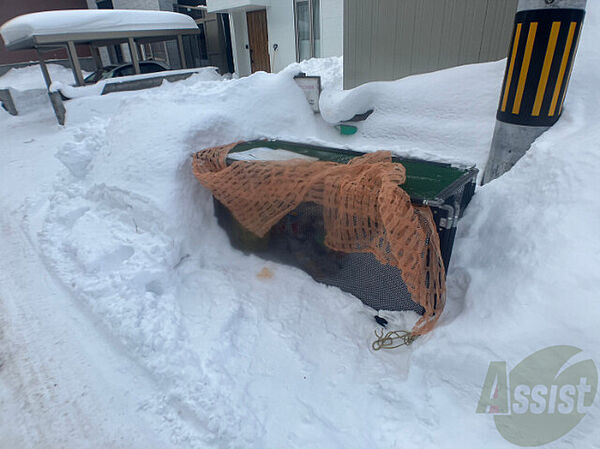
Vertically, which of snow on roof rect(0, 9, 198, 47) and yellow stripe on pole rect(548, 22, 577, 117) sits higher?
snow on roof rect(0, 9, 198, 47)

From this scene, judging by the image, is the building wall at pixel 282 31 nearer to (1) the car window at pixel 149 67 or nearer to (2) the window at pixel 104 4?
(1) the car window at pixel 149 67

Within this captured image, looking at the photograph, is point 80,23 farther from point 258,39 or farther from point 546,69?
point 546,69

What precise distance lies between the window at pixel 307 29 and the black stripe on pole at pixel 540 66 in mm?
7532

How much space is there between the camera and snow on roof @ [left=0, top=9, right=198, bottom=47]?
27.3ft

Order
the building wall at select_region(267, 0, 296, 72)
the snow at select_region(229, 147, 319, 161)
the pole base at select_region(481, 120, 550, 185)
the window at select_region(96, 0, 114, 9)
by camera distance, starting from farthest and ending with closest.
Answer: the window at select_region(96, 0, 114, 9), the building wall at select_region(267, 0, 296, 72), the pole base at select_region(481, 120, 550, 185), the snow at select_region(229, 147, 319, 161)

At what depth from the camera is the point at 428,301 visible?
2.05 m

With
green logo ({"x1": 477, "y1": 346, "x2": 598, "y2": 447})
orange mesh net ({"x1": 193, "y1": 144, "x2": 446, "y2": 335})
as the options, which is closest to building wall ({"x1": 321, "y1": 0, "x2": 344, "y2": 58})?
orange mesh net ({"x1": 193, "y1": 144, "x2": 446, "y2": 335})

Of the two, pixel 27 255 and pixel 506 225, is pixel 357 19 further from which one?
pixel 27 255

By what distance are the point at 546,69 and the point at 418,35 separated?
2698mm

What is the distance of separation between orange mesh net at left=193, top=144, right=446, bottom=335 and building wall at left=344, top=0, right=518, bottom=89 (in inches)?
120

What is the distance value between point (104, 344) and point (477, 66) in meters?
4.87

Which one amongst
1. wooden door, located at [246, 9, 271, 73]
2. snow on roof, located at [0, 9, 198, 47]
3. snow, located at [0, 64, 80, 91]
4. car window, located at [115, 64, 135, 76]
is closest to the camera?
snow on roof, located at [0, 9, 198, 47]

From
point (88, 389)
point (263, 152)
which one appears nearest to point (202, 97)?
point (263, 152)

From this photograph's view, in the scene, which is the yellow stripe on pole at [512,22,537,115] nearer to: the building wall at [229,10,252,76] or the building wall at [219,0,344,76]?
the building wall at [219,0,344,76]
